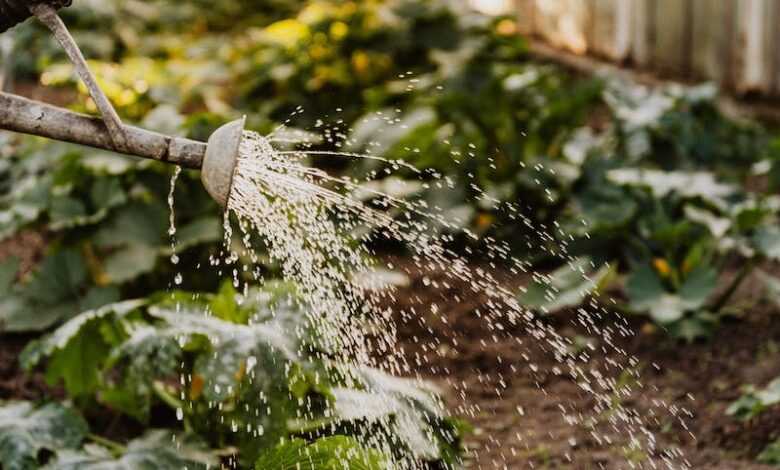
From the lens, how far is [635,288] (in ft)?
12.4

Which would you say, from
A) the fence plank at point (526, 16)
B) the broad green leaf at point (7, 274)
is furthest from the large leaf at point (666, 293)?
the fence plank at point (526, 16)

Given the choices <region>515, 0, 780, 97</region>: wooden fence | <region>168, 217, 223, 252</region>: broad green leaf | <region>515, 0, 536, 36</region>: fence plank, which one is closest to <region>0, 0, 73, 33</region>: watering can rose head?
<region>168, 217, 223, 252</region>: broad green leaf

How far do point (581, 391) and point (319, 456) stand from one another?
52.5 inches

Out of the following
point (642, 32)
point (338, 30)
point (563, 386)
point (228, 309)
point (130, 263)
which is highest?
point (228, 309)

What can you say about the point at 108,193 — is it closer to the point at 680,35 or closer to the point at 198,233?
the point at 198,233

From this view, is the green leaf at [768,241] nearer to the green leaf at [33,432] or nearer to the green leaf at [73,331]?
the green leaf at [73,331]

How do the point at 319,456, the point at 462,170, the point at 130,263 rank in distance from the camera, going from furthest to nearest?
the point at 462,170 < the point at 130,263 < the point at 319,456

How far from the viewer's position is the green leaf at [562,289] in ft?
11.9

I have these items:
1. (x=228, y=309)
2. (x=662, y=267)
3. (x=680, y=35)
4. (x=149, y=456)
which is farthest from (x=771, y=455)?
(x=680, y=35)

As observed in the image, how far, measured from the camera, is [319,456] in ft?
7.68

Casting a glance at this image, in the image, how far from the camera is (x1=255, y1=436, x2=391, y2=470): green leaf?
2.32m

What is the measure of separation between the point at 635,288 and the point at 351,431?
1.41m

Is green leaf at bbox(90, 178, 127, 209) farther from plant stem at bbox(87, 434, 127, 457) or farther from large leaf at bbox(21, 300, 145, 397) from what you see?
plant stem at bbox(87, 434, 127, 457)

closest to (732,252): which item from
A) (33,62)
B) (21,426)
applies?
(21,426)
